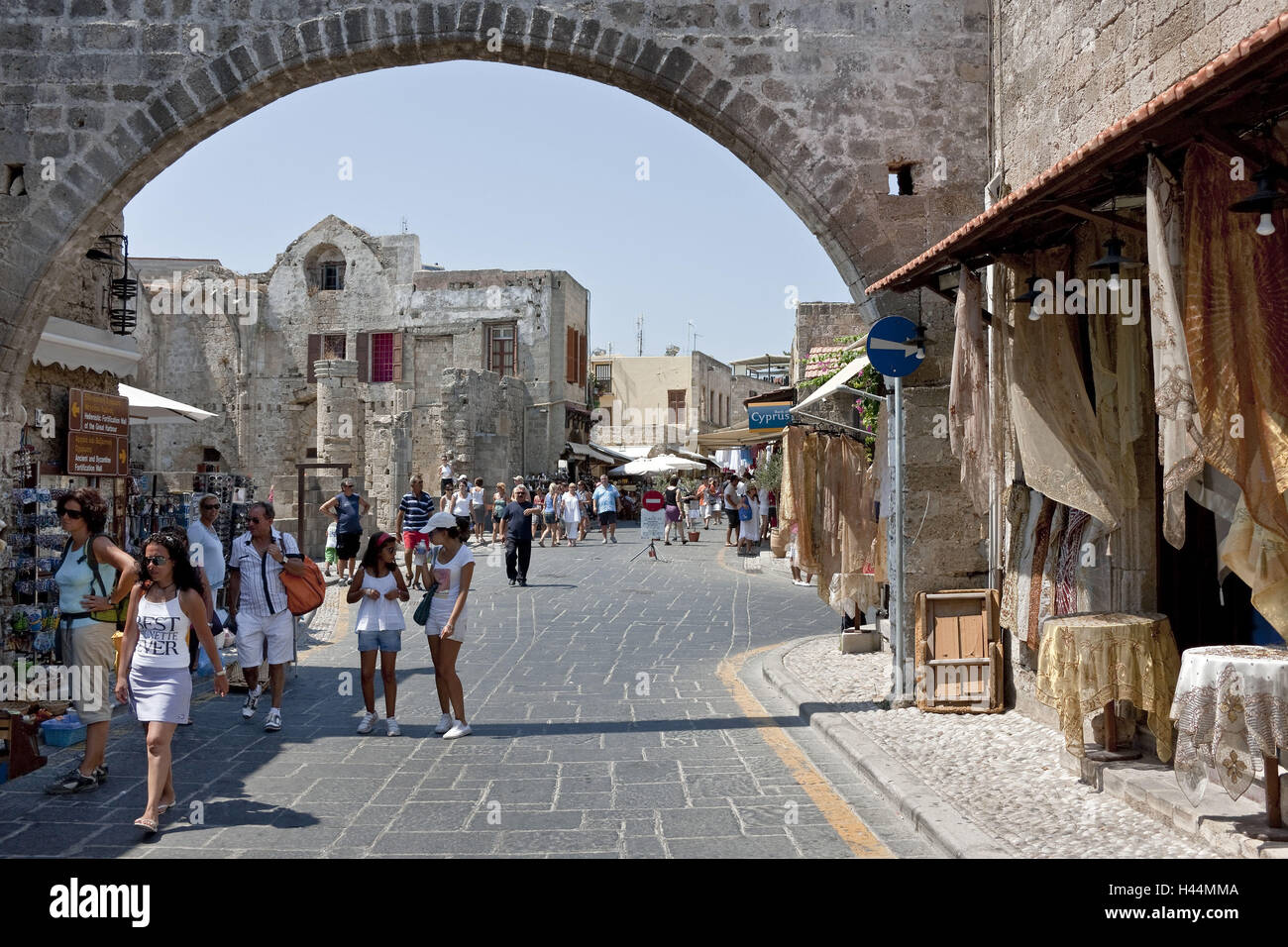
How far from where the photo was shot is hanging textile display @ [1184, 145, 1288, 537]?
4.65 meters

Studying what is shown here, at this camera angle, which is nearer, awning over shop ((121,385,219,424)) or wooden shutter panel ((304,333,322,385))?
awning over shop ((121,385,219,424))

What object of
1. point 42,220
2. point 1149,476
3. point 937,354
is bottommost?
point 1149,476

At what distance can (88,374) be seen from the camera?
1210 cm

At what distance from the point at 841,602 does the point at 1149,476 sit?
4.91 m

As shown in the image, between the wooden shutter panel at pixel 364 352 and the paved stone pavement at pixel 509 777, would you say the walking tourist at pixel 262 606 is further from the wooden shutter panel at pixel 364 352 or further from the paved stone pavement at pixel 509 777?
the wooden shutter panel at pixel 364 352

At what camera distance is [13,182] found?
888cm

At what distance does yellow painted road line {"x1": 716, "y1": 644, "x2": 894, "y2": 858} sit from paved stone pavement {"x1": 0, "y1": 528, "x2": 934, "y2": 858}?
0.6 inches

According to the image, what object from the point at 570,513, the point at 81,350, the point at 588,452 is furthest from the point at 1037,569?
the point at 588,452

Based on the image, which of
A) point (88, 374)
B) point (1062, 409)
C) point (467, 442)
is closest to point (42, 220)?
point (88, 374)

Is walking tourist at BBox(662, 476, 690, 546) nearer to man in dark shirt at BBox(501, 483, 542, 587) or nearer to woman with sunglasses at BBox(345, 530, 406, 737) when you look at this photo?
man in dark shirt at BBox(501, 483, 542, 587)

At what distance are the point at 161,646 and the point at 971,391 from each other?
504 cm

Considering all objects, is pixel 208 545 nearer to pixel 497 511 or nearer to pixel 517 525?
pixel 517 525

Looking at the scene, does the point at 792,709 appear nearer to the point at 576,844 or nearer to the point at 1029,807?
the point at 1029,807

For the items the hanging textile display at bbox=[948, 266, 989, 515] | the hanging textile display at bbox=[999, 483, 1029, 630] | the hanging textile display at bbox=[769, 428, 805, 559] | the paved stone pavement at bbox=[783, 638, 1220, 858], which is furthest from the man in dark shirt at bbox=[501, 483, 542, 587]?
the hanging textile display at bbox=[948, 266, 989, 515]
